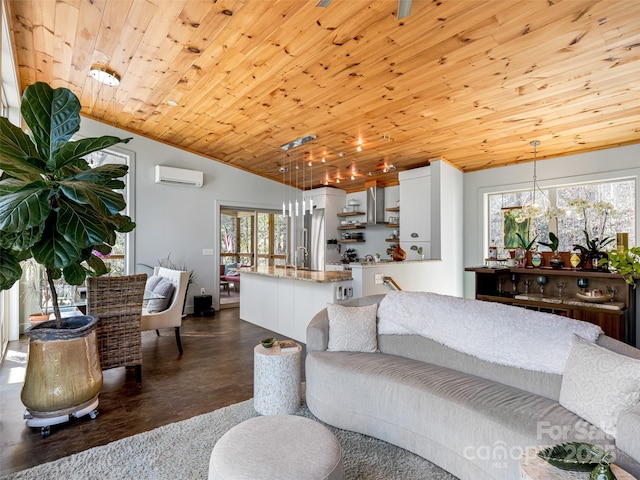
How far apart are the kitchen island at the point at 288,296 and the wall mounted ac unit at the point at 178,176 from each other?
215 centimetres

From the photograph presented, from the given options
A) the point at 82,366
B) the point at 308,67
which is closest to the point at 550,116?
the point at 308,67

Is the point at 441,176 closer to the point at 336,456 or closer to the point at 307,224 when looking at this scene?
the point at 307,224

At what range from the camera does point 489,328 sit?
220 centimetres

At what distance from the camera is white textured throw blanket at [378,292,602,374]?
6.31ft

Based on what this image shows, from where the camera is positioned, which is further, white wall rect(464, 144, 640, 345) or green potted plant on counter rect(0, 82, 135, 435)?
white wall rect(464, 144, 640, 345)

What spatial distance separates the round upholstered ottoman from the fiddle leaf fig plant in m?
1.49

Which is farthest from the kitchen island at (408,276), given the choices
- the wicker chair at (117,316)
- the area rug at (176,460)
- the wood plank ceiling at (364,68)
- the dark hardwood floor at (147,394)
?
the wicker chair at (117,316)

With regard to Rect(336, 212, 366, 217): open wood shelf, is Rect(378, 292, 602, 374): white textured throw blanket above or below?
below

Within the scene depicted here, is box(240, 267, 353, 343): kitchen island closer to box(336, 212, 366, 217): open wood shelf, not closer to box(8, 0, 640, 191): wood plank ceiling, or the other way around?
box(8, 0, 640, 191): wood plank ceiling

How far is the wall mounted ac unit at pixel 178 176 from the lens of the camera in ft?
20.0

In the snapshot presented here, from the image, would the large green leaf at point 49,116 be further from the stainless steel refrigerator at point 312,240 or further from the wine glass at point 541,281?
the stainless steel refrigerator at point 312,240

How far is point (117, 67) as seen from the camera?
365 centimetres

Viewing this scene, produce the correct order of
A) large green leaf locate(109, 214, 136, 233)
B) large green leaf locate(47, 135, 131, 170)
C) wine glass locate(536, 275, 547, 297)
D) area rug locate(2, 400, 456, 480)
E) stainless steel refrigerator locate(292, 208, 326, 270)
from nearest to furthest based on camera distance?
area rug locate(2, 400, 456, 480)
large green leaf locate(47, 135, 131, 170)
large green leaf locate(109, 214, 136, 233)
wine glass locate(536, 275, 547, 297)
stainless steel refrigerator locate(292, 208, 326, 270)

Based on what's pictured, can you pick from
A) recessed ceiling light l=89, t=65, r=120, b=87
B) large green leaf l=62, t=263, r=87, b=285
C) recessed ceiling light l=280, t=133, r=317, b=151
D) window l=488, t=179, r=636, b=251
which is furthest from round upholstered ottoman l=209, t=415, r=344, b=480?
recessed ceiling light l=280, t=133, r=317, b=151
